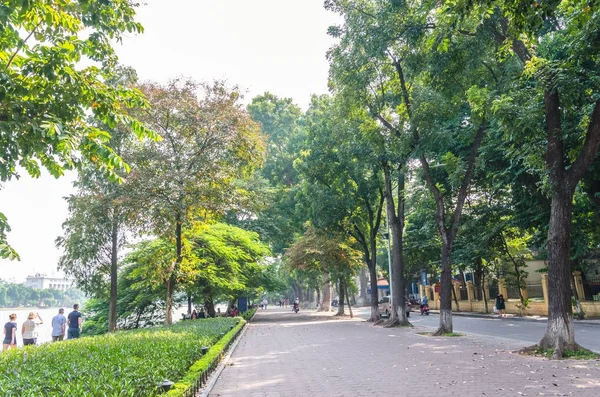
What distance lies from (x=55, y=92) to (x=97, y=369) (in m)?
4.05

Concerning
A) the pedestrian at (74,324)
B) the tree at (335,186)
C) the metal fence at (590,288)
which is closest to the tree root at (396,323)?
the tree at (335,186)

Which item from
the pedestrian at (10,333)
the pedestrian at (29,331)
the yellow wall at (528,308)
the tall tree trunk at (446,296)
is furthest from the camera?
the yellow wall at (528,308)

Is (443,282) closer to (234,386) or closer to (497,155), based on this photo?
(497,155)

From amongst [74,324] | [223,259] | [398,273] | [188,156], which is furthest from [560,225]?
[223,259]

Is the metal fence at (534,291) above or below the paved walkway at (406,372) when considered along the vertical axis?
above

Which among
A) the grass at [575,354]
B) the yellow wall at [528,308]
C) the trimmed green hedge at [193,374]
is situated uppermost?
the trimmed green hedge at [193,374]

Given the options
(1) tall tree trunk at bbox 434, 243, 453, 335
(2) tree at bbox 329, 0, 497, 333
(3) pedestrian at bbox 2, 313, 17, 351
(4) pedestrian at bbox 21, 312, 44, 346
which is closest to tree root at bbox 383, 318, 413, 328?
(1) tall tree trunk at bbox 434, 243, 453, 335

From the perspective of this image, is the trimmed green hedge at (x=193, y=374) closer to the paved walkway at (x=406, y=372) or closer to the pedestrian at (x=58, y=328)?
the paved walkway at (x=406, y=372)

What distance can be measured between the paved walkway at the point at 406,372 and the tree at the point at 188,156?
6.08 meters

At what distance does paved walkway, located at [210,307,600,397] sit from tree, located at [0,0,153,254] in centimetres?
426

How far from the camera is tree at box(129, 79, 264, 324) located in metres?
15.8

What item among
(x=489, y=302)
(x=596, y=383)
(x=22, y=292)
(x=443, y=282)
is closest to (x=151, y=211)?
(x=443, y=282)

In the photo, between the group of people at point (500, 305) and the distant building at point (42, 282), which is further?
the distant building at point (42, 282)

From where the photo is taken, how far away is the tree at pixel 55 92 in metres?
5.93
